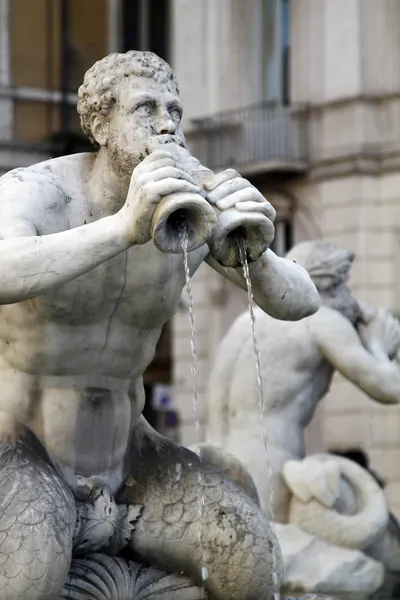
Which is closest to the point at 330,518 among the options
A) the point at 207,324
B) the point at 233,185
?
the point at 233,185

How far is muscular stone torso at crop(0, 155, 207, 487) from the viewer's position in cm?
636

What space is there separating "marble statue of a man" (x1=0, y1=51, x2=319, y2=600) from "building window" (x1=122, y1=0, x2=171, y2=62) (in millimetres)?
26704

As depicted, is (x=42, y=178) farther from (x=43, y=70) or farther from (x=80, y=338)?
(x=43, y=70)

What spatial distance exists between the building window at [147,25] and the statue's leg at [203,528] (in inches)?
1049

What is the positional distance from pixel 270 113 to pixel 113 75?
2293cm

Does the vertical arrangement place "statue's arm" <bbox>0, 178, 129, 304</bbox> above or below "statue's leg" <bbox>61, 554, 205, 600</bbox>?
above

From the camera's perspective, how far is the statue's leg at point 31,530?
6.05m

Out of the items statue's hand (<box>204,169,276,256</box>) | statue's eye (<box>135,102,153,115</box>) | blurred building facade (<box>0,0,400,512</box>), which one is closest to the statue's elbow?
statue's hand (<box>204,169,276,256</box>)

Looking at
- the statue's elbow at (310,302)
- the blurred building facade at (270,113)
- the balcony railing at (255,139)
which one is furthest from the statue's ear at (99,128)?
the balcony railing at (255,139)

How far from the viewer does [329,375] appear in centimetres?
1093

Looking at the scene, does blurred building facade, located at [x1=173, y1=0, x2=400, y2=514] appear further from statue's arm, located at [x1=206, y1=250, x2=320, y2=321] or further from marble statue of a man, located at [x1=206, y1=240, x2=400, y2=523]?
statue's arm, located at [x1=206, y1=250, x2=320, y2=321]

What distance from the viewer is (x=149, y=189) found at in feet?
19.1

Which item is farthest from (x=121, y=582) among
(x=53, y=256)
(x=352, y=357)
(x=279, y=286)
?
(x=352, y=357)

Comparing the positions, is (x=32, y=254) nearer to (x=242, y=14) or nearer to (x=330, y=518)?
(x=330, y=518)
